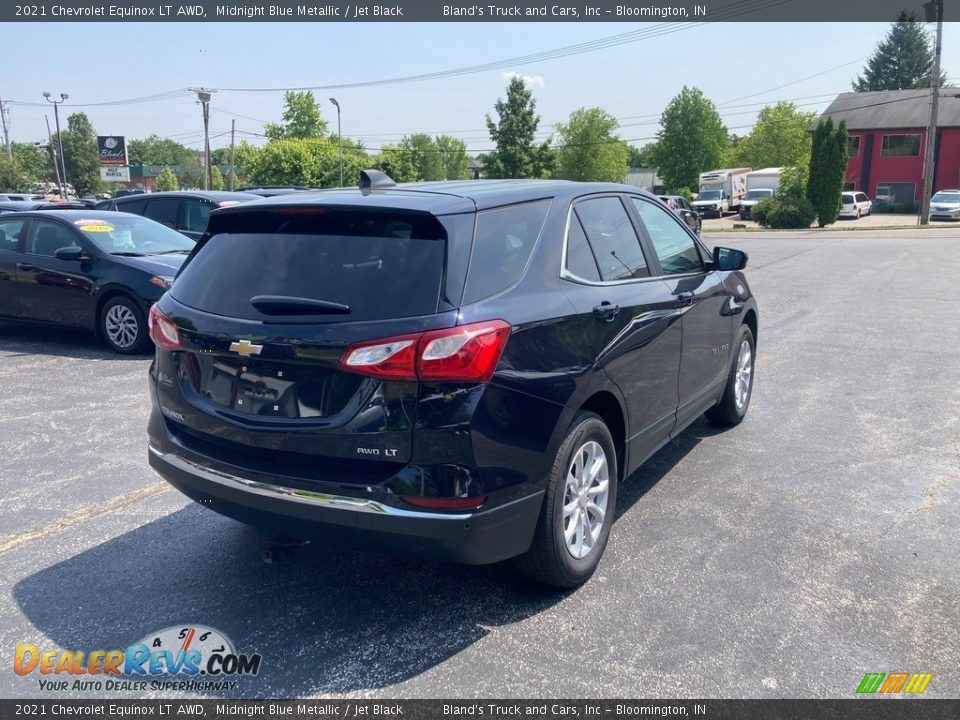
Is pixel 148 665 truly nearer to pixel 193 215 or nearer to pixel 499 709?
pixel 499 709

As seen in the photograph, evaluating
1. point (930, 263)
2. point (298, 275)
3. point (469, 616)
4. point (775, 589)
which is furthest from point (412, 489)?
point (930, 263)

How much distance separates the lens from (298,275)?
329 cm

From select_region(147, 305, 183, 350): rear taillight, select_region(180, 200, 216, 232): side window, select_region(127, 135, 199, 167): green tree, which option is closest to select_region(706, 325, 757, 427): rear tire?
select_region(147, 305, 183, 350): rear taillight

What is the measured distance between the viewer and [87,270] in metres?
9.20

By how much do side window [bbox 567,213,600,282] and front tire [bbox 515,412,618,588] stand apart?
69 centimetres

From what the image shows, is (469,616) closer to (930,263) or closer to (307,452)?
(307,452)

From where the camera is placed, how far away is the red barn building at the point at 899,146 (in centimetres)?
6097

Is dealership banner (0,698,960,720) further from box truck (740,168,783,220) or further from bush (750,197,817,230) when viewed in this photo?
box truck (740,168,783,220)

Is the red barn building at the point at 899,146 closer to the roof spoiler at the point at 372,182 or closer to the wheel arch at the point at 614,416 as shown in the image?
the wheel arch at the point at 614,416

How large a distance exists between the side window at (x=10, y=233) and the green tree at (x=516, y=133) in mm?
70457

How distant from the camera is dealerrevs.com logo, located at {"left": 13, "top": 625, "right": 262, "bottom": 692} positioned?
2990 mm

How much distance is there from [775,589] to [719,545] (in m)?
0.48

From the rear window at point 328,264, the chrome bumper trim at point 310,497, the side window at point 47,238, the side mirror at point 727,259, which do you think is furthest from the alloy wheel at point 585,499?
the side window at point 47,238

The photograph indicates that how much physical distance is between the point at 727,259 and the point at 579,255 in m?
2.00
